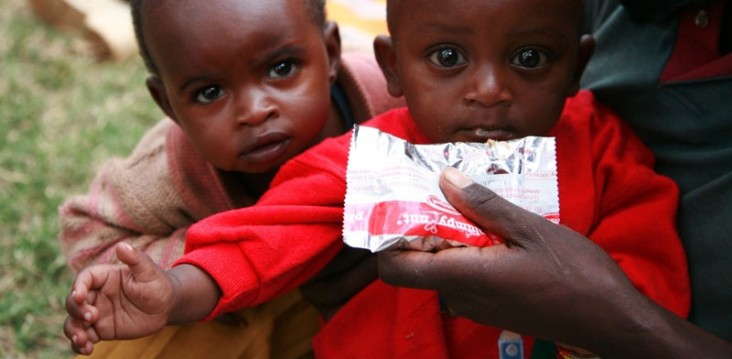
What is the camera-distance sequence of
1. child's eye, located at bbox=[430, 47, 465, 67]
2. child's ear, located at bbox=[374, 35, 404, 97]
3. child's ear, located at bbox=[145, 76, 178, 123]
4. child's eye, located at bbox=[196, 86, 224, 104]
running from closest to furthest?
child's eye, located at bbox=[430, 47, 465, 67] → child's ear, located at bbox=[374, 35, 404, 97] → child's eye, located at bbox=[196, 86, 224, 104] → child's ear, located at bbox=[145, 76, 178, 123]

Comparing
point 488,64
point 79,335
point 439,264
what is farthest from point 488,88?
point 79,335

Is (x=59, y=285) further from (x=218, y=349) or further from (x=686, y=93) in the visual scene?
(x=686, y=93)

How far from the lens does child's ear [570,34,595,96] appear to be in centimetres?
162

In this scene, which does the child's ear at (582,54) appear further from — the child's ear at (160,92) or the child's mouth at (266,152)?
the child's ear at (160,92)

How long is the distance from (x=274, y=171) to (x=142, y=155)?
1.29 feet

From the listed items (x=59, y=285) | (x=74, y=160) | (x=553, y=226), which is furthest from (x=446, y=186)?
(x=74, y=160)

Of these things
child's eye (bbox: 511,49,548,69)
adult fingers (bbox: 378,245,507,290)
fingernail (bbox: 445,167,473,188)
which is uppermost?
child's eye (bbox: 511,49,548,69)

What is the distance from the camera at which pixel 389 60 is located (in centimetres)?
171

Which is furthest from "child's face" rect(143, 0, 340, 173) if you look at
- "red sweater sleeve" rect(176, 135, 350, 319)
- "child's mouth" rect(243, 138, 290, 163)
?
"red sweater sleeve" rect(176, 135, 350, 319)

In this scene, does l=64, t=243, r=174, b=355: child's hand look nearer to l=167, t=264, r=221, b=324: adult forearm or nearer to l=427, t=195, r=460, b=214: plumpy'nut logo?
l=167, t=264, r=221, b=324: adult forearm

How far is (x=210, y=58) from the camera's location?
1728 mm

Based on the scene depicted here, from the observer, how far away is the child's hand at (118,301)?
1294mm

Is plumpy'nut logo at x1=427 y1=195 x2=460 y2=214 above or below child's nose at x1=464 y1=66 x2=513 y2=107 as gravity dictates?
below

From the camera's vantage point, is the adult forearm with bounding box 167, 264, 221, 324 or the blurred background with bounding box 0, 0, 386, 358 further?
the blurred background with bounding box 0, 0, 386, 358
